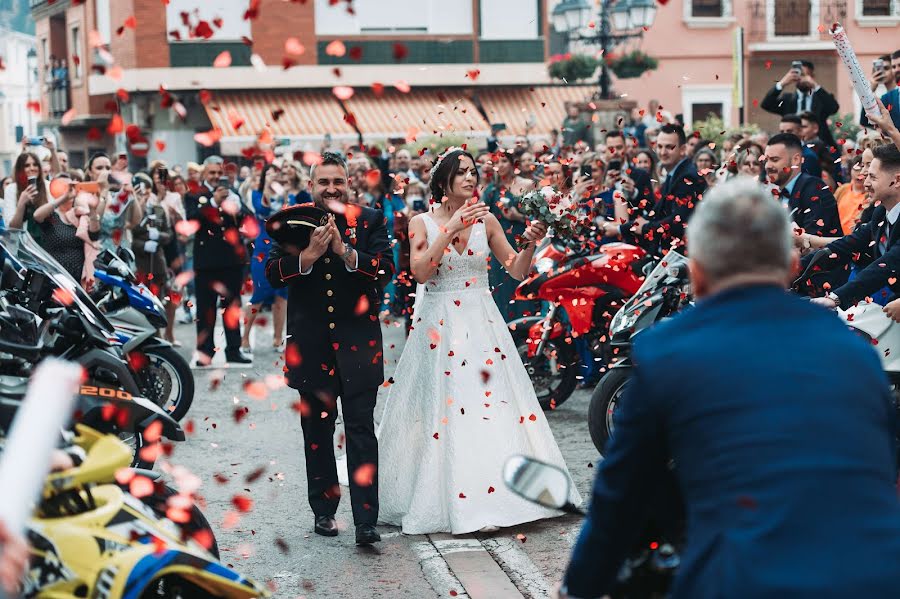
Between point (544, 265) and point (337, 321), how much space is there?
379 centimetres

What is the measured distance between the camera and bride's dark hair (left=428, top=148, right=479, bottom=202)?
25.7 feet

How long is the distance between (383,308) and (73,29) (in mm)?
31677

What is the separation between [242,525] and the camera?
7.73m

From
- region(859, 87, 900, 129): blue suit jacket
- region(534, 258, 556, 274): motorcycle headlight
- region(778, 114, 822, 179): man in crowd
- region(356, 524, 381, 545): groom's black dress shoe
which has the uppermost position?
region(859, 87, 900, 129): blue suit jacket

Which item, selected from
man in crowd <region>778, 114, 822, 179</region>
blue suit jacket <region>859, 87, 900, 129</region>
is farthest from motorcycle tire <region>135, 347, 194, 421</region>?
blue suit jacket <region>859, 87, 900, 129</region>

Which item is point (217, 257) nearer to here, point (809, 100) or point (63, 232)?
point (63, 232)

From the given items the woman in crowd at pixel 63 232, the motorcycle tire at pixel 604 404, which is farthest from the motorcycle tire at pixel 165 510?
the woman in crowd at pixel 63 232

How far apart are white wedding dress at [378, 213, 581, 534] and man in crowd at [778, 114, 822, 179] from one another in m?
4.23

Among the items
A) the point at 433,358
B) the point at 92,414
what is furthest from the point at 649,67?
the point at 92,414

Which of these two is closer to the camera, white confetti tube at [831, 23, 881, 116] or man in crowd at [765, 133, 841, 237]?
white confetti tube at [831, 23, 881, 116]

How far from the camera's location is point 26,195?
12.1 m

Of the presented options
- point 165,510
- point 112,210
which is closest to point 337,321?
point 165,510

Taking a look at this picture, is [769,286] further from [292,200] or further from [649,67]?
[649,67]

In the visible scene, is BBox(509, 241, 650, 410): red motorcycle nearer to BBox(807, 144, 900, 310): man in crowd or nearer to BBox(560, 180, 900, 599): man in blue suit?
BBox(807, 144, 900, 310): man in crowd
